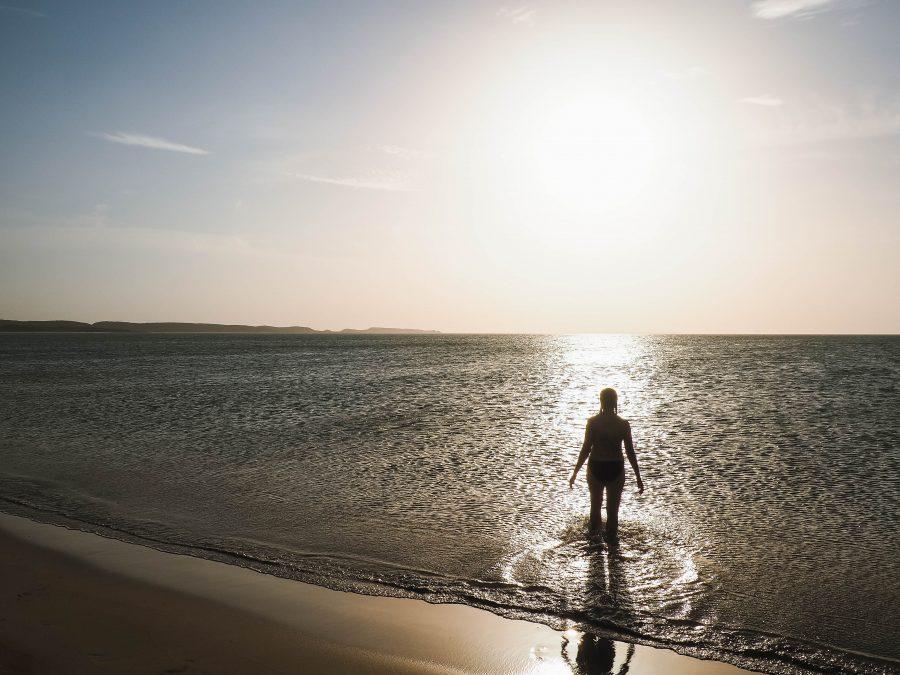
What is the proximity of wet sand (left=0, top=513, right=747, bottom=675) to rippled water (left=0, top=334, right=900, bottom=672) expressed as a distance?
1.91 ft

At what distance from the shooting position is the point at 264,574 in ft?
28.7

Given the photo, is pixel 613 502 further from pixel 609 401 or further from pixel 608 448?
pixel 609 401

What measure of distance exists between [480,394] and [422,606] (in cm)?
3240

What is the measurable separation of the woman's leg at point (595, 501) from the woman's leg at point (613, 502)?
0.15 meters

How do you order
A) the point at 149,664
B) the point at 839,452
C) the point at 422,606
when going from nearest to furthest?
the point at 149,664 < the point at 422,606 < the point at 839,452

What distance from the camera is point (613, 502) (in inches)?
395

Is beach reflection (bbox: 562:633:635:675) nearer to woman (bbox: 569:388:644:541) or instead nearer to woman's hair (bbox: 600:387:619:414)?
woman (bbox: 569:388:644:541)

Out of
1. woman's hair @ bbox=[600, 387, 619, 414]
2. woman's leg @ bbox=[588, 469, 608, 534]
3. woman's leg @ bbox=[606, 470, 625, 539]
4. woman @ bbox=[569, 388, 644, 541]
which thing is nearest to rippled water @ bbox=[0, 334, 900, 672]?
woman's leg @ bbox=[606, 470, 625, 539]

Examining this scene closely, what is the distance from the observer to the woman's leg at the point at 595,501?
1003 cm

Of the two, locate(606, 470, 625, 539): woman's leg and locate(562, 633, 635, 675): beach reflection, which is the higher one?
locate(606, 470, 625, 539): woman's leg

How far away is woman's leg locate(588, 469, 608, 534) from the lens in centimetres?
1003

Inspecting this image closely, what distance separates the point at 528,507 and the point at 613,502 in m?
2.93

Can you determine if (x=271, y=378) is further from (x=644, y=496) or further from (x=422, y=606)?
(x=422, y=606)

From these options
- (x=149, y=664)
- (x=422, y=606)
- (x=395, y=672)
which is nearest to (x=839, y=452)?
(x=422, y=606)
